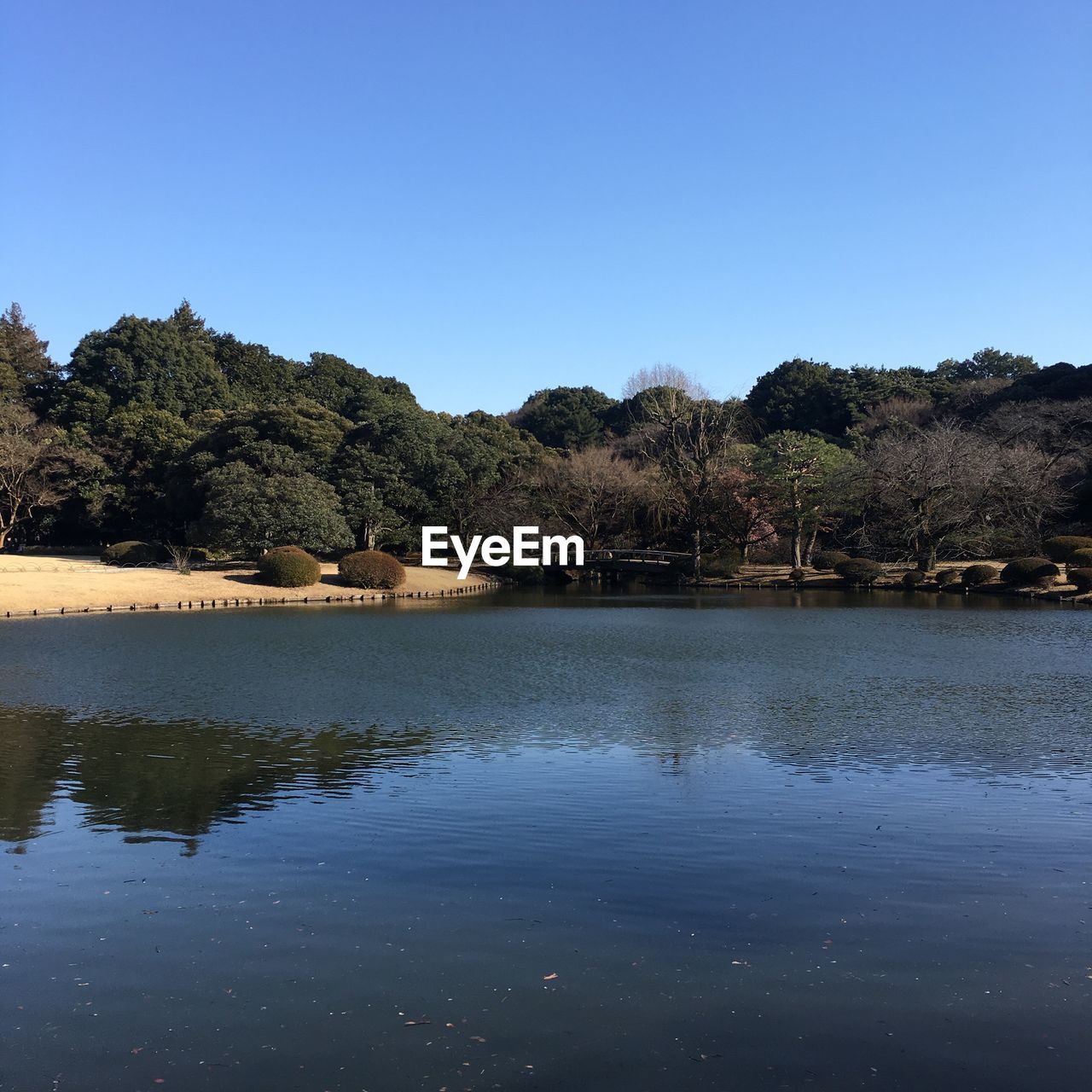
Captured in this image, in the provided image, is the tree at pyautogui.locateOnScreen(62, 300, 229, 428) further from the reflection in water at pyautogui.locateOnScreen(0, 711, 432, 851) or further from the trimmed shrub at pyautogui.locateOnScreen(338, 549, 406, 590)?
the reflection in water at pyautogui.locateOnScreen(0, 711, 432, 851)

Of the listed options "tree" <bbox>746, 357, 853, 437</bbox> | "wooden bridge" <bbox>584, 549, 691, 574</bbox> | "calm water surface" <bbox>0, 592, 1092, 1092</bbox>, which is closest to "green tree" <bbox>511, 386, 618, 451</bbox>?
"tree" <bbox>746, 357, 853, 437</bbox>

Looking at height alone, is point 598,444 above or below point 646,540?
above

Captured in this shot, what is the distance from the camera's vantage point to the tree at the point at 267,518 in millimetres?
40219

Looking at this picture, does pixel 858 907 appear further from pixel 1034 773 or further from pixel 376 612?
pixel 376 612

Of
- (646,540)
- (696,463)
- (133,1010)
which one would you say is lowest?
(133,1010)

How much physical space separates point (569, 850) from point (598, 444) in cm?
6251

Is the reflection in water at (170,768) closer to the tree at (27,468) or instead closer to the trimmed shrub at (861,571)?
the trimmed shrub at (861,571)

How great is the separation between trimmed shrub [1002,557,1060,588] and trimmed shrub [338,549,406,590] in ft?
77.3

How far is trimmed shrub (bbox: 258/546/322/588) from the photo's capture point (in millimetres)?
36750

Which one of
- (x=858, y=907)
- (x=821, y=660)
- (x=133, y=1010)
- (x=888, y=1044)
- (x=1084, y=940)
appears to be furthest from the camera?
(x=821, y=660)

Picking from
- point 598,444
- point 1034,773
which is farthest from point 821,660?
point 598,444

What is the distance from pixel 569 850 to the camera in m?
7.64

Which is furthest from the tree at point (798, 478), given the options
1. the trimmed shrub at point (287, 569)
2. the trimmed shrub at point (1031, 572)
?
the trimmed shrub at point (287, 569)

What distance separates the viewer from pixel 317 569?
37.8m
